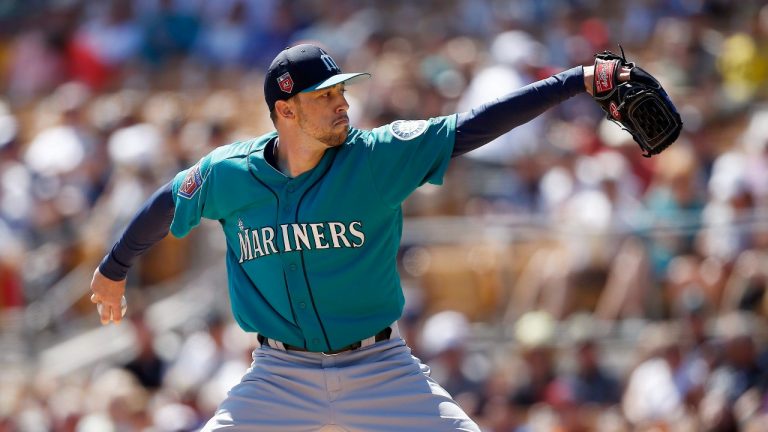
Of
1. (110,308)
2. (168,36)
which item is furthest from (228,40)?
(110,308)

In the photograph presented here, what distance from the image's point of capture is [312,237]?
5.75 metres

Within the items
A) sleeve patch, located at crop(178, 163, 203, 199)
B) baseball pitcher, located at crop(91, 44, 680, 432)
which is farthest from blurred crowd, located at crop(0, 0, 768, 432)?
sleeve patch, located at crop(178, 163, 203, 199)

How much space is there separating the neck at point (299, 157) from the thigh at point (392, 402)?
0.80 meters

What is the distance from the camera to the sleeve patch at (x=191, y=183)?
596 cm

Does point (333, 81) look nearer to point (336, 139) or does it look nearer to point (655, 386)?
point (336, 139)

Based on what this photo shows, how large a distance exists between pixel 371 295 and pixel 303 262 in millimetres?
295

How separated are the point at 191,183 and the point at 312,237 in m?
0.59

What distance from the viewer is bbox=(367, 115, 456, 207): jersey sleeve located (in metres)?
5.68

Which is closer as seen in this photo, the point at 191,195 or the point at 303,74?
the point at 303,74

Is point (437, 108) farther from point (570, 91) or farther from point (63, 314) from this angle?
point (570, 91)

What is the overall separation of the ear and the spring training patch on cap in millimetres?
395

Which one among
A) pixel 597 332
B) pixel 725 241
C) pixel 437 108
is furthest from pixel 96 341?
pixel 725 241

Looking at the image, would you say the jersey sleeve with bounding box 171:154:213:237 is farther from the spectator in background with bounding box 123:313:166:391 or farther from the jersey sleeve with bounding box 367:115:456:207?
the spectator in background with bounding box 123:313:166:391

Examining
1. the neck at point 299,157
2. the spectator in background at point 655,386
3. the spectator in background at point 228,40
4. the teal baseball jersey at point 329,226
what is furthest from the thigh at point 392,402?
the spectator in background at point 228,40
